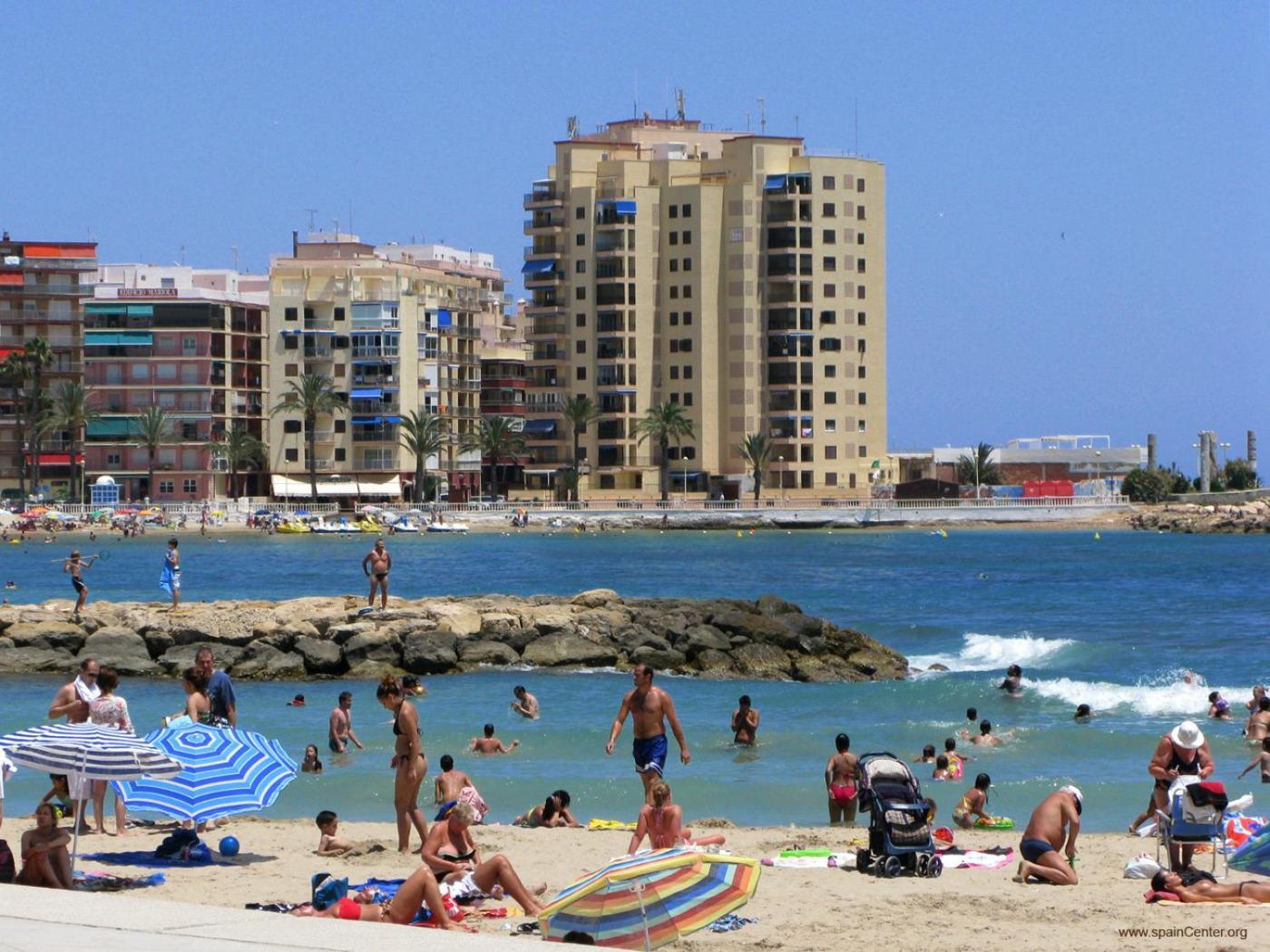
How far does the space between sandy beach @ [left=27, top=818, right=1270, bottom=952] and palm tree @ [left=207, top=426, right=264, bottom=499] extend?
3899 inches

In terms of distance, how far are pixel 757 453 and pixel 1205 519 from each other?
31737mm

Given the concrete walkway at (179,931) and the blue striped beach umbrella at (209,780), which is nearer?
the concrete walkway at (179,931)

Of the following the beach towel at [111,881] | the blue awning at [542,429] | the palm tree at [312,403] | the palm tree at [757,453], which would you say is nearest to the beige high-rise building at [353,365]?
the palm tree at [312,403]

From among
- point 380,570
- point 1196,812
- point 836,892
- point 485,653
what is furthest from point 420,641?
point 1196,812

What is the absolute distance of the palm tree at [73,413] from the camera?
4476 inches

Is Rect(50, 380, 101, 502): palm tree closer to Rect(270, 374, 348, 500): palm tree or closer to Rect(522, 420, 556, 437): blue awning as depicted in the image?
Rect(270, 374, 348, 500): palm tree

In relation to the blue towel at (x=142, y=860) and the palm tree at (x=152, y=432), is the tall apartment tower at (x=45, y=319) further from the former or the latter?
the blue towel at (x=142, y=860)

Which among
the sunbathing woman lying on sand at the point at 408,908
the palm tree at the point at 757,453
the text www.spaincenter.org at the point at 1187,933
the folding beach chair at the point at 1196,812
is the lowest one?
the text www.spaincenter.org at the point at 1187,933

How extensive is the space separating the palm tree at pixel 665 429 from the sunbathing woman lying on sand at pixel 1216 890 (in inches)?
3988

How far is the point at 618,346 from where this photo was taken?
117 metres

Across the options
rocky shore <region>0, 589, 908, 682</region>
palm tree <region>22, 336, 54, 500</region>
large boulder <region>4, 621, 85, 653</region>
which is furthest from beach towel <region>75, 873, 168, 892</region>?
palm tree <region>22, 336, 54, 500</region>

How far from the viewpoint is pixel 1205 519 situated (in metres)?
122

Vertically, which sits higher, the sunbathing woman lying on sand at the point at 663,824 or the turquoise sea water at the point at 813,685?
the sunbathing woman lying on sand at the point at 663,824

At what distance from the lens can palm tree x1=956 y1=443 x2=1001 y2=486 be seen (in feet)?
449
